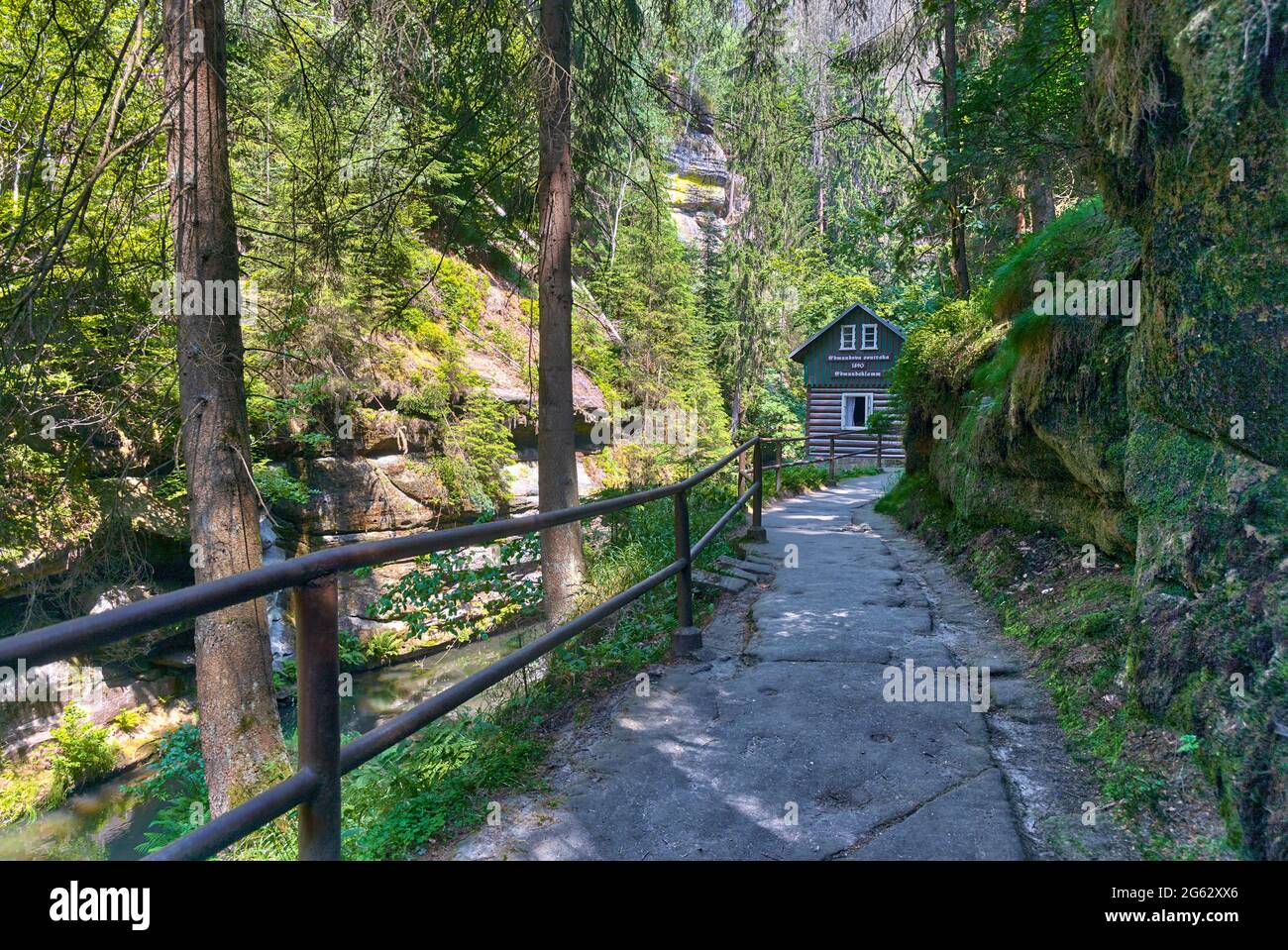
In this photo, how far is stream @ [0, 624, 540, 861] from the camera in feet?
28.1

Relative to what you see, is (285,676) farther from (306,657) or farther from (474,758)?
(306,657)

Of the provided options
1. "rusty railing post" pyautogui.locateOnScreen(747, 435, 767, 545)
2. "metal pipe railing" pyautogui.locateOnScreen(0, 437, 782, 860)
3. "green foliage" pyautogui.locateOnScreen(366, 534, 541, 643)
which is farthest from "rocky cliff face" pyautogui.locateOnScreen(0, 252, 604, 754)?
"metal pipe railing" pyautogui.locateOnScreen(0, 437, 782, 860)

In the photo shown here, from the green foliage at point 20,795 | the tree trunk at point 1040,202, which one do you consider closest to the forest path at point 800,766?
the tree trunk at point 1040,202

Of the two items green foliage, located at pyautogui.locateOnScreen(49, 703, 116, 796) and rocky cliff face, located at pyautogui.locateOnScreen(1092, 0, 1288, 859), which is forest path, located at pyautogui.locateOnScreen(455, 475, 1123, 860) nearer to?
rocky cliff face, located at pyautogui.locateOnScreen(1092, 0, 1288, 859)

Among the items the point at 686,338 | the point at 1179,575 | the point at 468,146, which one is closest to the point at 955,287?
the point at 468,146

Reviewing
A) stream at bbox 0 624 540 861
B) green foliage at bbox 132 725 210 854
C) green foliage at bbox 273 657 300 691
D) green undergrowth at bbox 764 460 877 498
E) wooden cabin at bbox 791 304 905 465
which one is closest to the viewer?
green foliage at bbox 132 725 210 854

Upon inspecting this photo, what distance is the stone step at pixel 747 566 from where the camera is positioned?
7.08 metres

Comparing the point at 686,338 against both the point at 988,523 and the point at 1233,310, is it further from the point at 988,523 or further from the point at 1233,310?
the point at 1233,310

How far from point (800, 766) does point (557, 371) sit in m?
5.22

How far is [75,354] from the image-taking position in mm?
8570

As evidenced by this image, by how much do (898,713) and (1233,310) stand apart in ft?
7.13

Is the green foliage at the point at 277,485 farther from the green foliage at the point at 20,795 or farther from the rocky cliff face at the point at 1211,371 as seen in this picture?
the rocky cliff face at the point at 1211,371

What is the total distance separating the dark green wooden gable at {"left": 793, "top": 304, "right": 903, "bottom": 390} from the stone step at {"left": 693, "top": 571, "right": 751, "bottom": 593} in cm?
2685

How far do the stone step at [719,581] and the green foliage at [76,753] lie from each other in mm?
9028
